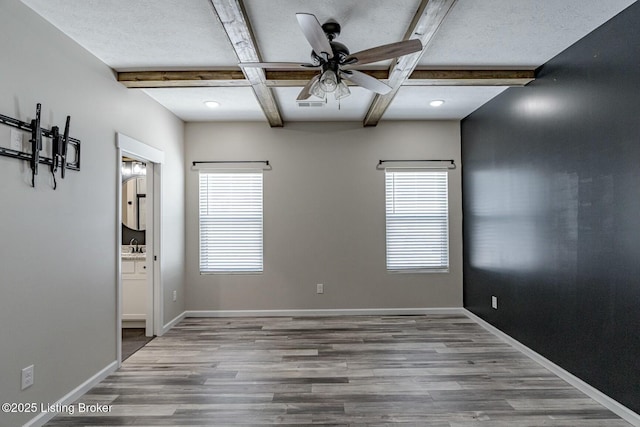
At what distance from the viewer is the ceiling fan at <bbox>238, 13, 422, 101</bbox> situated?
7.40 ft

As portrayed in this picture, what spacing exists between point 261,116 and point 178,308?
8.76 feet

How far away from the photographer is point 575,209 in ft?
9.76

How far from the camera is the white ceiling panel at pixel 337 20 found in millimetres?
2418

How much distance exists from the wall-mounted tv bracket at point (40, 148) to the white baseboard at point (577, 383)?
4019mm

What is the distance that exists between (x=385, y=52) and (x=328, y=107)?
89.0 inches

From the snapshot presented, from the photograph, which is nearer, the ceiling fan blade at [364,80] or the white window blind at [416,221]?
the ceiling fan blade at [364,80]

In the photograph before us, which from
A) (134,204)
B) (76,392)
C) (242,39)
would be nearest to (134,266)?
(134,204)

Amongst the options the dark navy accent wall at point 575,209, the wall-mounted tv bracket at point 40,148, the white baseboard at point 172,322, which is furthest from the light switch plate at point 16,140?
the dark navy accent wall at point 575,209

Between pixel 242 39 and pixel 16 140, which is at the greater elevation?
pixel 242 39

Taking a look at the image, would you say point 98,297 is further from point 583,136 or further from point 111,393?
point 583,136

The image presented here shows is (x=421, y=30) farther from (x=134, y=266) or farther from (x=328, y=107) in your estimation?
(x=134, y=266)

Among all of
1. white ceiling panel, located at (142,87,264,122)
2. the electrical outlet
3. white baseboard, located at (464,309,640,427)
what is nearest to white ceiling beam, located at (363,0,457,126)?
white ceiling panel, located at (142,87,264,122)

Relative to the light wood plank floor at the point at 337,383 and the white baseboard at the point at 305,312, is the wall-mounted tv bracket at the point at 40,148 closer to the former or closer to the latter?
the light wood plank floor at the point at 337,383

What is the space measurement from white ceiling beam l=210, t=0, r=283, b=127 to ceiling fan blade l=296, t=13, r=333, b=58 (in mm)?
482
